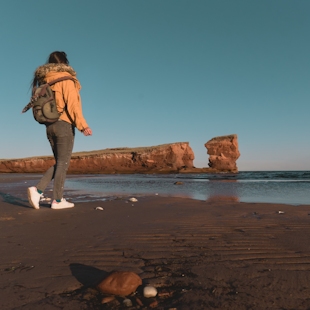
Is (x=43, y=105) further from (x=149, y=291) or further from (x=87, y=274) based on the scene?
(x=149, y=291)

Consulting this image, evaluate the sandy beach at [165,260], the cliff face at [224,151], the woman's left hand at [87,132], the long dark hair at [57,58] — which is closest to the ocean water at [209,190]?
the woman's left hand at [87,132]

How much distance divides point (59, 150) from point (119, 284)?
125 inches

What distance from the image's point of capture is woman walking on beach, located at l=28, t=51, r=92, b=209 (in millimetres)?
4031

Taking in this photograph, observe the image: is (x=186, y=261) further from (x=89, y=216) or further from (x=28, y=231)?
(x=89, y=216)

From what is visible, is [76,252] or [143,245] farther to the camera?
[143,245]

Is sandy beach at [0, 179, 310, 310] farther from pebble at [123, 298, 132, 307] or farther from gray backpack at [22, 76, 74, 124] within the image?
gray backpack at [22, 76, 74, 124]

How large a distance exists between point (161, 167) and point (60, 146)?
44559 millimetres

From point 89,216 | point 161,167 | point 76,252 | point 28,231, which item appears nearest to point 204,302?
point 76,252

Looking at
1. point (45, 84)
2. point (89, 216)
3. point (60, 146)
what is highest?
point (45, 84)

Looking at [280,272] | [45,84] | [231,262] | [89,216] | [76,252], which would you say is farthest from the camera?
[45,84]

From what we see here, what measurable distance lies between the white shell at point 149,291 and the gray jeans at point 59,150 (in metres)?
3.08

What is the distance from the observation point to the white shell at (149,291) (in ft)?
4.14

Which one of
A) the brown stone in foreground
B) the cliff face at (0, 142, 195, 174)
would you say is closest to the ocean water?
the brown stone in foreground

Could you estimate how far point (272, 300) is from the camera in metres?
1.21
